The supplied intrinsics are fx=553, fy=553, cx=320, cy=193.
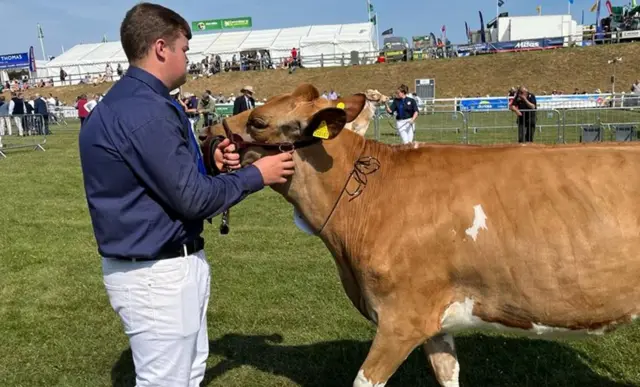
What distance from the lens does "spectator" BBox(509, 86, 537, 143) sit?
1775 centimetres

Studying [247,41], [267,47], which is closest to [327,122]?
[267,47]

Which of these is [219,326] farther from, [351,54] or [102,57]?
[102,57]

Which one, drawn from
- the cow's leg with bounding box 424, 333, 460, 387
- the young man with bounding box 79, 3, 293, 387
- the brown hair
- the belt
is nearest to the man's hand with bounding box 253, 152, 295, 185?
the young man with bounding box 79, 3, 293, 387

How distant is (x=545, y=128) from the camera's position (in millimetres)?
21281

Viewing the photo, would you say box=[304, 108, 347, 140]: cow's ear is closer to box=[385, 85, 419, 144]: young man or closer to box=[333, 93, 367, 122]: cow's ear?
box=[333, 93, 367, 122]: cow's ear

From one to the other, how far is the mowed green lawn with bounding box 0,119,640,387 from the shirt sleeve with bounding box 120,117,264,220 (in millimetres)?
2492

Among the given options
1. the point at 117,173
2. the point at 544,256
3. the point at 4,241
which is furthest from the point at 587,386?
the point at 4,241

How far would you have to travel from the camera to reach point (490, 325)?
3.32 meters

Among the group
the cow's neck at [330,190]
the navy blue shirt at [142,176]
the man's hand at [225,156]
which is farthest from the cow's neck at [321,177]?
the navy blue shirt at [142,176]

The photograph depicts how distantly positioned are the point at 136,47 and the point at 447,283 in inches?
82.2

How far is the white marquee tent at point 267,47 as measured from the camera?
56.2 meters

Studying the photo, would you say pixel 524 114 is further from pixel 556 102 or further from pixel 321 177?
pixel 321 177

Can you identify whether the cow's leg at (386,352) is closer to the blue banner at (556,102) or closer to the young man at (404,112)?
the young man at (404,112)

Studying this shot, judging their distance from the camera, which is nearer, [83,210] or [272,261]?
[272,261]
